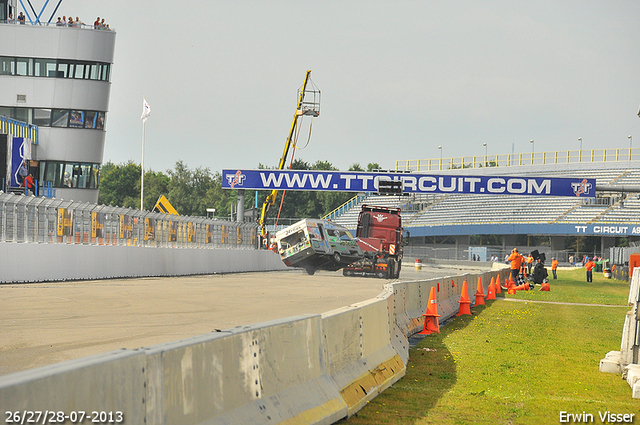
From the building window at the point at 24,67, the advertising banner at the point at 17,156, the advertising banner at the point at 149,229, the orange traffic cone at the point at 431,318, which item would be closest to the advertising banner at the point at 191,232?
the advertising banner at the point at 149,229

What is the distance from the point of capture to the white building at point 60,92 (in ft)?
157

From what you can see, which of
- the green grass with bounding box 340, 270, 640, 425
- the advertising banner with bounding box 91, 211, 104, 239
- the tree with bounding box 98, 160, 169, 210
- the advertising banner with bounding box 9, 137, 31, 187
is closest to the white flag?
the advertising banner with bounding box 9, 137, 31, 187

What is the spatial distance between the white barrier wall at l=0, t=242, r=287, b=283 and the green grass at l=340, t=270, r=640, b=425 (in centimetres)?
1262

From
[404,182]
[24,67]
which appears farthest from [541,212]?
[24,67]

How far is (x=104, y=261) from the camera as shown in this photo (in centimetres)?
2641

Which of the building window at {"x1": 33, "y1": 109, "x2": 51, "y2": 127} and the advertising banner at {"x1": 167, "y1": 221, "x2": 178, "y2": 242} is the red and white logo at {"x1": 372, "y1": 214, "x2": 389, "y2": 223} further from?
the building window at {"x1": 33, "y1": 109, "x2": 51, "y2": 127}

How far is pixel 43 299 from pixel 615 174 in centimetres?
7147

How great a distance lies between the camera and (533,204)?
261 feet

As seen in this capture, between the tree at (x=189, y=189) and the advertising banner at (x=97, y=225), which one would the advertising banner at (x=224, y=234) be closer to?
the advertising banner at (x=97, y=225)

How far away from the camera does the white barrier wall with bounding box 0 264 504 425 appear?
363cm

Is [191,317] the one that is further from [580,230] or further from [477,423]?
[580,230]

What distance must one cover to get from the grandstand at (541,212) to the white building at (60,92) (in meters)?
37.4

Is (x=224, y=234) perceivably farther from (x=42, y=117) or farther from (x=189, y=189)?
(x=189, y=189)

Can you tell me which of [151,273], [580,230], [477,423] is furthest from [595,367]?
[580,230]
